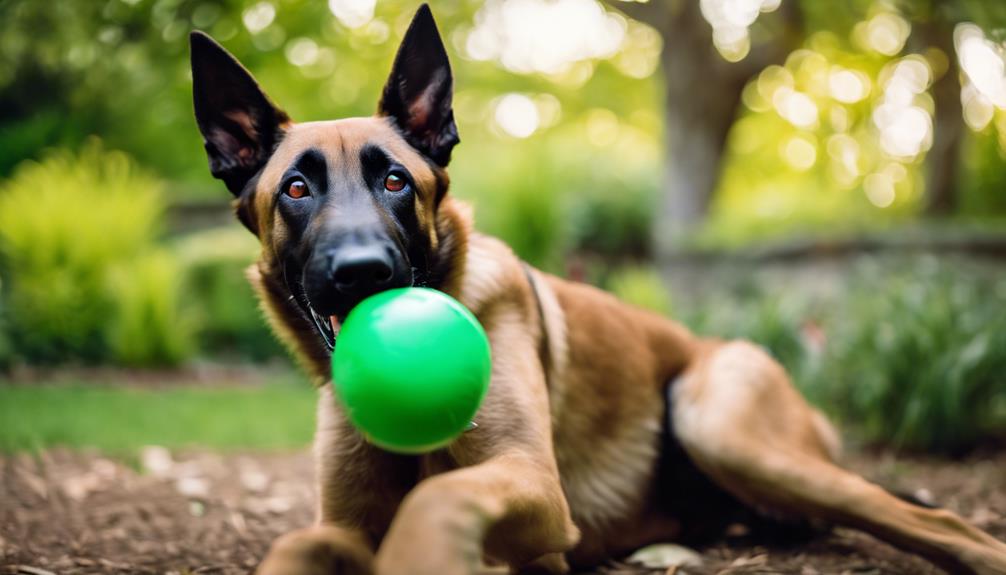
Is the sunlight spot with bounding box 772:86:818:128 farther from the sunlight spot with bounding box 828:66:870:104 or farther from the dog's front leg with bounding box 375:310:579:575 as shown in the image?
the dog's front leg with bounding box 375:310:579:575

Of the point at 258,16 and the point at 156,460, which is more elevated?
the point at 258,16

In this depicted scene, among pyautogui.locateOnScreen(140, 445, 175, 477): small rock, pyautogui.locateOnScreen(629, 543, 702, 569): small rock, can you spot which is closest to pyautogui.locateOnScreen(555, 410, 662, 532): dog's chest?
pyautogui.locateOnScreen(629, 543, 702, 569): small rock

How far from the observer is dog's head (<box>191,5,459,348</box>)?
84.0 inches

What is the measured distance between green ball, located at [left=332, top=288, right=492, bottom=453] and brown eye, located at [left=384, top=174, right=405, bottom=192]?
1.74 feet

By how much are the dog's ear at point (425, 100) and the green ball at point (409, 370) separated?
0.90 metres

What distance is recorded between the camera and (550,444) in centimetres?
252

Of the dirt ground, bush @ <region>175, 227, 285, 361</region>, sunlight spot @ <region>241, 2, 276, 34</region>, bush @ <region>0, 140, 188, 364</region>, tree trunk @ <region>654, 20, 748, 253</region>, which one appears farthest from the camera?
tree trunk @ <region>654, 20, 748, 253</region>

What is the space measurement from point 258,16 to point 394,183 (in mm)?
2458

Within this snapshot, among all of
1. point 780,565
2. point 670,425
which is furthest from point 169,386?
point 780,565

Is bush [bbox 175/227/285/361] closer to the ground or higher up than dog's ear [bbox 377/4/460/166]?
closer to the ground

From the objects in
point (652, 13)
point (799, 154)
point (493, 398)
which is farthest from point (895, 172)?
point (493, 398)

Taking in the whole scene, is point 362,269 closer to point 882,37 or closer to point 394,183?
point 394,183

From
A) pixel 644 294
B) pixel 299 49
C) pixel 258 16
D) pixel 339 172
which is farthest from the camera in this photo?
pixel 644 294

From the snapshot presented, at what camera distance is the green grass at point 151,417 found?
5.30m
